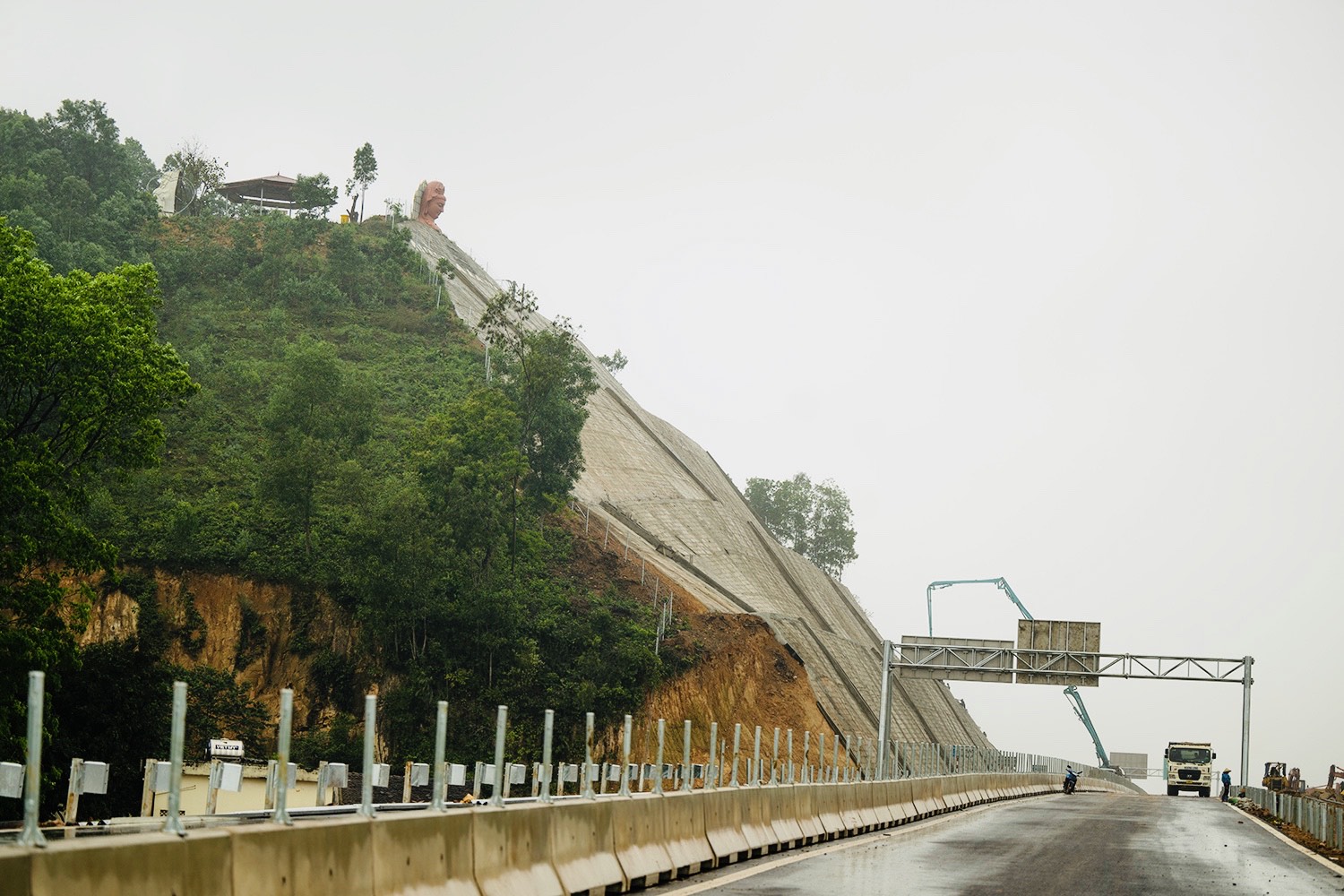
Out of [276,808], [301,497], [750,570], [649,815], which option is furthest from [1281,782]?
[276,808]

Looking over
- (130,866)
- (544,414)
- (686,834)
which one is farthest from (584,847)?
(544,414)

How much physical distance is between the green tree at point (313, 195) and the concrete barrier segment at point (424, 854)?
11702 cm

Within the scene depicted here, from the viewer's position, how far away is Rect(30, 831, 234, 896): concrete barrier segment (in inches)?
280

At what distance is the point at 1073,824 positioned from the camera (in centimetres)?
3350

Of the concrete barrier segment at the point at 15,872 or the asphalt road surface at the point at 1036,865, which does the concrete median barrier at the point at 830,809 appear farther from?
the concrete barrier segment at the point at 15,872

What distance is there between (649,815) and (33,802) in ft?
34.5

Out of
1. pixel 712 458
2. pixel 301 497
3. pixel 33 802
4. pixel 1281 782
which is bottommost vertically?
pixel 1281 782

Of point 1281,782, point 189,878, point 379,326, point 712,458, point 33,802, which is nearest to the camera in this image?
point 33,802

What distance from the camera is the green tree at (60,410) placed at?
42312 mm

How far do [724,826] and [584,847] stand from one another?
556 cm

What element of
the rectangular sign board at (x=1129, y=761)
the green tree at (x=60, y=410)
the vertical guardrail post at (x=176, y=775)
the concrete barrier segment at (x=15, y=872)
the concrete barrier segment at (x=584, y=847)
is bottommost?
the rectangular sign board at (x=1129, y=761)

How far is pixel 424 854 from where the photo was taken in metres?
11.3

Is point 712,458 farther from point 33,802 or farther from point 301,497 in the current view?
point 33,802

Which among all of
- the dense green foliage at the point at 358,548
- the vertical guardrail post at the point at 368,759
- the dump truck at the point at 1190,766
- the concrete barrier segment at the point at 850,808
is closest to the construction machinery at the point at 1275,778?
the dump truck at the point at 1190,766
